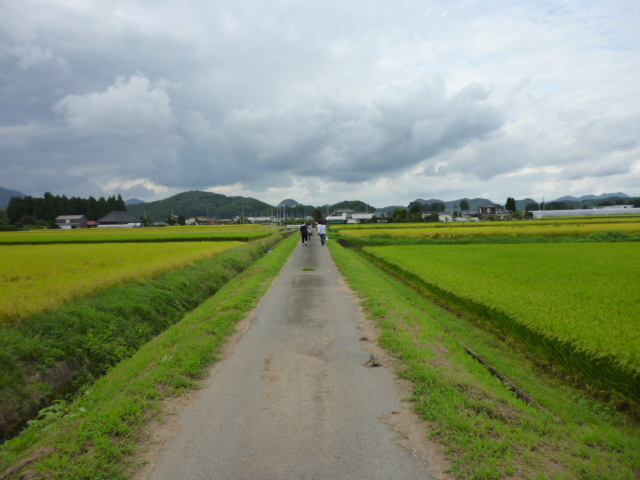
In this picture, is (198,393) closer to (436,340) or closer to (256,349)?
(256,349)

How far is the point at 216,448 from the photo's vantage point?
3842 mm

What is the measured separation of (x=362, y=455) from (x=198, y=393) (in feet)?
8.50

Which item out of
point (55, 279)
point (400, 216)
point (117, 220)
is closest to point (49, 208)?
point (117, 220)

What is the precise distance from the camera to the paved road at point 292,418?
3.50m

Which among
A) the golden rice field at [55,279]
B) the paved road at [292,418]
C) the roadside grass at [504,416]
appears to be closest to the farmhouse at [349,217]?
the golden rice field at [55,279]

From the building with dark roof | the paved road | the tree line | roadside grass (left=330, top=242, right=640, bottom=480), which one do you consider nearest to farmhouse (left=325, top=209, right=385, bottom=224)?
the building with dark roof

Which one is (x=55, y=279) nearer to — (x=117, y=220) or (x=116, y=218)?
(x=117, y=220)

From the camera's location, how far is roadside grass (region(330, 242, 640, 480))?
348cm

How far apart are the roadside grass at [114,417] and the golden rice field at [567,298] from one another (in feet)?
19.4

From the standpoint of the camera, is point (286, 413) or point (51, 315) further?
point (51, 315)

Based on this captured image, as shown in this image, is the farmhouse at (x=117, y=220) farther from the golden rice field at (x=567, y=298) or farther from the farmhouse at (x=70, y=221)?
the golden rice field at (x=567, y=298)

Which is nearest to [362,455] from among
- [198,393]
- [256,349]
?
[198,393]

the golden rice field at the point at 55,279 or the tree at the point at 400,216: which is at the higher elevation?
the tree at the point at 400,216

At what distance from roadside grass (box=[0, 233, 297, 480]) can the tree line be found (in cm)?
10625
